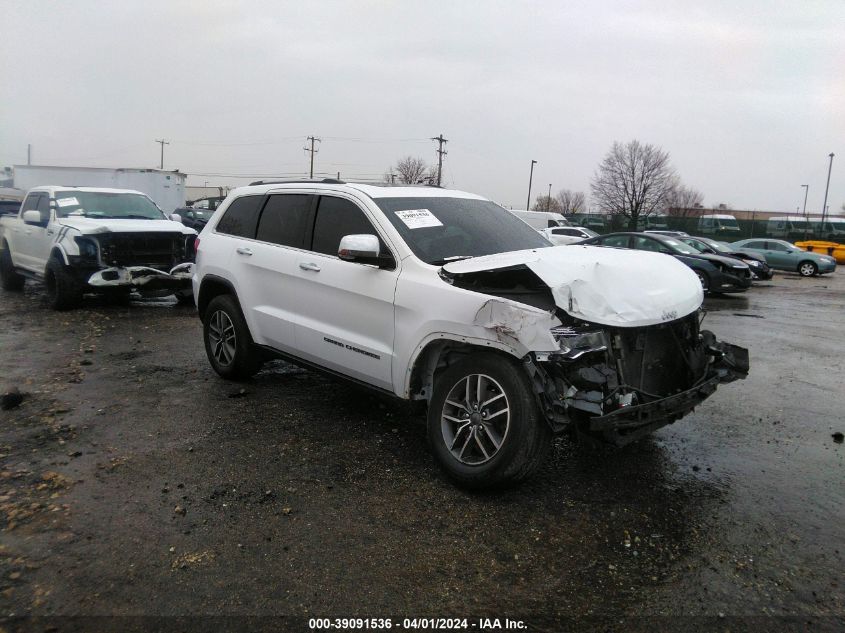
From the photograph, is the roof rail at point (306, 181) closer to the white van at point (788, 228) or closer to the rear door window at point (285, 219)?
the rear door window at point (285, 219)

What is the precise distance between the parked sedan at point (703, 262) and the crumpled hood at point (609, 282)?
10863mm

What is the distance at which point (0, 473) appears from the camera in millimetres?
3887

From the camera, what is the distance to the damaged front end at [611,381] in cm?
335

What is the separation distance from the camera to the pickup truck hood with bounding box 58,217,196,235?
9.31 m

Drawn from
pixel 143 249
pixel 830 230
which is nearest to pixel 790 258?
A: pixel 830 230

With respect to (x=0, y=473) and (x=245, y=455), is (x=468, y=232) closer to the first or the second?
(x=245, y=455)

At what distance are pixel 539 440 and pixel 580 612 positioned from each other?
0.97 metres

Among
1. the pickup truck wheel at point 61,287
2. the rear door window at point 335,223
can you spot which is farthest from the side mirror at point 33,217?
the rear door window at point 335,223

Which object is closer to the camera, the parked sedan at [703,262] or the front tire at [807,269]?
the parked sedan at [703,262]

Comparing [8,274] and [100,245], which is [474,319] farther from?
[8,274]

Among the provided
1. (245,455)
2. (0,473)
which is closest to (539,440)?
(245,455)

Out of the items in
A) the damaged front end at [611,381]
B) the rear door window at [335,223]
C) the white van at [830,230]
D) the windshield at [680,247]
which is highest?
the white van at [830,230]

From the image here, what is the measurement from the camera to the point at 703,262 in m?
Result: 15.1

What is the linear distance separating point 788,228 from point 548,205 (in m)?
55.2
